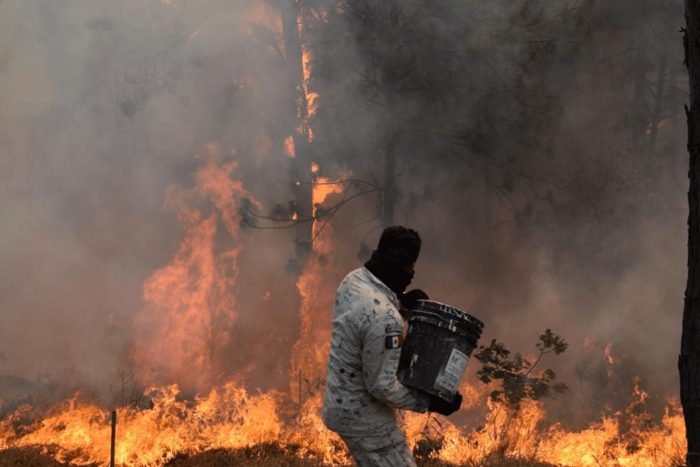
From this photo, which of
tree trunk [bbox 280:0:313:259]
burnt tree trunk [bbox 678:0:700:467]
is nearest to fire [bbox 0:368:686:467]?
burnt tree trunk [bbox 678:0:700:467]

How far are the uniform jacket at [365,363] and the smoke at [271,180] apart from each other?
653 cm

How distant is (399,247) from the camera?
9.71ft

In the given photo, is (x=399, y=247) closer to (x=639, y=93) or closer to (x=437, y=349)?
(x=437, y=349)

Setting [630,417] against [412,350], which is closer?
[412,350]

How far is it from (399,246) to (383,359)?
19.5 inches

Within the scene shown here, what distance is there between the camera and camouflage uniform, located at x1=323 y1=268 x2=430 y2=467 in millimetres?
2803

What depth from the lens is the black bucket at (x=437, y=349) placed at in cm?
291

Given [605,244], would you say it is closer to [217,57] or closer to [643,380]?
[643,380]

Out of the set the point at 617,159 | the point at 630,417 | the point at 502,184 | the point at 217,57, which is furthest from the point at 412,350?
the point at 617,159

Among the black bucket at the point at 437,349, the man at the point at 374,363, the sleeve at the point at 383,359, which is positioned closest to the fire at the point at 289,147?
the man at the point at 374,363

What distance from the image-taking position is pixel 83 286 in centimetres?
994

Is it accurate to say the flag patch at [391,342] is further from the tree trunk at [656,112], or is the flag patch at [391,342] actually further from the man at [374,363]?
the tree trunk at [656,112]

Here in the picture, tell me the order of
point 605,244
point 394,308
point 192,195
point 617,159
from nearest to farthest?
point 394,308 → point 192,195 → point 605,244 → point 617,159

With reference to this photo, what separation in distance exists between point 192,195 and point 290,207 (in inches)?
56.8
